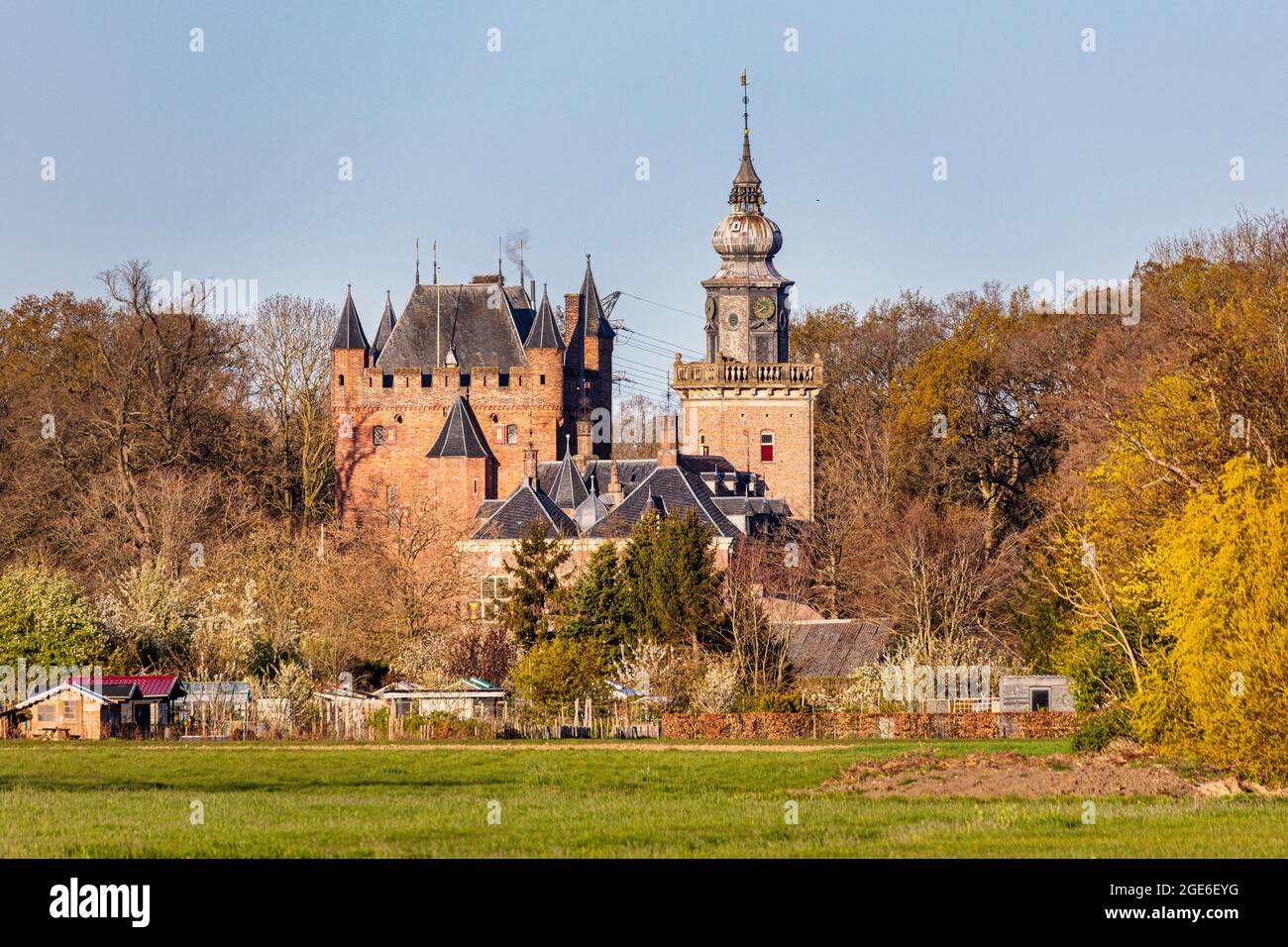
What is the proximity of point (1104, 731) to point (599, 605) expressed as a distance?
22.9m

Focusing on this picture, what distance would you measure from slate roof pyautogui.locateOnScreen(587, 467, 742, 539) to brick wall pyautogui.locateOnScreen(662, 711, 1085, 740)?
23.2m

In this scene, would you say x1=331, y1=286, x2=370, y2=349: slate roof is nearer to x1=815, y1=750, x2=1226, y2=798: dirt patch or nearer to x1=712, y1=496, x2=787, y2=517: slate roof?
x1=712, y1=496, x2=787, y2=517: slate roof

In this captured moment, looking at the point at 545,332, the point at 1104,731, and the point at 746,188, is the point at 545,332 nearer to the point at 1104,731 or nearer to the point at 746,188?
the point at 746,188

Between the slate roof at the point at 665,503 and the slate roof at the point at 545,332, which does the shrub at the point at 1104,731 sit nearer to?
the slate roof at the point at 665,503

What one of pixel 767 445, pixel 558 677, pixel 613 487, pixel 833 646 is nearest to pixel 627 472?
pixel 613 487

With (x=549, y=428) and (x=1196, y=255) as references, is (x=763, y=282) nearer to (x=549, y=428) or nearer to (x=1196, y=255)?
(x=549, y=428)

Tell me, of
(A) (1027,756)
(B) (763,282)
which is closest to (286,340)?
(B) (763,282)

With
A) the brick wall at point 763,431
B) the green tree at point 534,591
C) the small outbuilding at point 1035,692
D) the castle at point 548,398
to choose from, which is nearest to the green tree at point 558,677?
the green tree at point 534,591

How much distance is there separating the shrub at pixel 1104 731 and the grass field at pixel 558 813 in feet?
8.72

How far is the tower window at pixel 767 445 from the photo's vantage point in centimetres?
8350

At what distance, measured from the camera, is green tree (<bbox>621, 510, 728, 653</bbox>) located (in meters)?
52.2

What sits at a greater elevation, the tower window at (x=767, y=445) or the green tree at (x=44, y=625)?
the tower window at (x=767, y=445)
